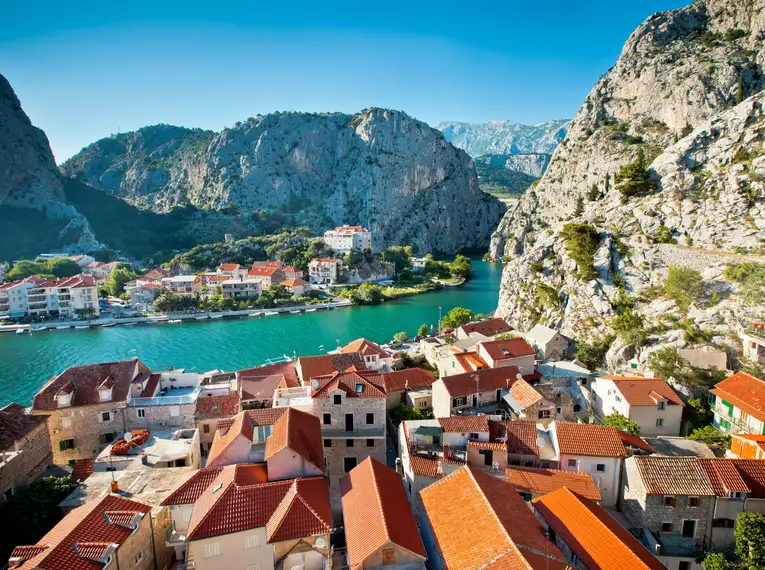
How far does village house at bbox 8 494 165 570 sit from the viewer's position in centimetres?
853

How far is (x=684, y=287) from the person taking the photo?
24.0 m

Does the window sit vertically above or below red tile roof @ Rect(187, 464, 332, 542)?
below

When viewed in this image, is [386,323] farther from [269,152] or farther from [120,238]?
[269,152]

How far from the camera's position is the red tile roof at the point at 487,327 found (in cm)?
3041

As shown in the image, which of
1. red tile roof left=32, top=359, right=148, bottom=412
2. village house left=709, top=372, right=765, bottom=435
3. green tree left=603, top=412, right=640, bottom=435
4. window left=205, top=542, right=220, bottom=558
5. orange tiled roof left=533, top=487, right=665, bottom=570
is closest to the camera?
orange tiled roof left=533, top=487, right=665, bottom=570

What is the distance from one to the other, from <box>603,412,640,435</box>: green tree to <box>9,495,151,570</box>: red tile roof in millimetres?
15497

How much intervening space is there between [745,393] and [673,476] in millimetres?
7196

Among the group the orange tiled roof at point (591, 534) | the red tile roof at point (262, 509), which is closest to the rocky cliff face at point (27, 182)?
the red tile roof at point (262, 509)

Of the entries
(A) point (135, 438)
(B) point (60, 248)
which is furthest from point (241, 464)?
(B) point (60, 248)

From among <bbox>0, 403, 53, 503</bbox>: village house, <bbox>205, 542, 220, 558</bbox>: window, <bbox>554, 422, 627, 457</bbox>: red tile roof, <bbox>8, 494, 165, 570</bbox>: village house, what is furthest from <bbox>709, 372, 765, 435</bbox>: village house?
<bbox>0, 403, 53, 503</bbox>: village house

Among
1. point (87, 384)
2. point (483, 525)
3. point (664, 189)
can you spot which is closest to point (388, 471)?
point (483, 525)

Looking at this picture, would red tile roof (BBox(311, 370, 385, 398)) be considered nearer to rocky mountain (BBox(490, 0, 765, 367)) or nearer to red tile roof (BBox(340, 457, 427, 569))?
red tile roof (BBox(340, 457, 427, 569))

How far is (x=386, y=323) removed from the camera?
49.2 metres

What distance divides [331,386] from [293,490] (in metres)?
4.66
